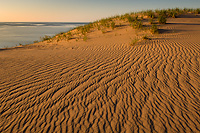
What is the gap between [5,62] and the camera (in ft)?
17.4

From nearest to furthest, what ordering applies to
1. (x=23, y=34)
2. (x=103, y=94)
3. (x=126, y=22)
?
(x=103, y=94), (x=126, y=22), (x=23, y=34)

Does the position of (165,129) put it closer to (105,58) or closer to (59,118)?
(59,118)

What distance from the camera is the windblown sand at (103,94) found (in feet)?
8.01

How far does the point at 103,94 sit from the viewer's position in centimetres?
326

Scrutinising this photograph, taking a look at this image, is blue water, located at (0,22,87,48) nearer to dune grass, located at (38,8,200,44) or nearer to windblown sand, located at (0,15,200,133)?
dune grass, located at (38,8,200,44)

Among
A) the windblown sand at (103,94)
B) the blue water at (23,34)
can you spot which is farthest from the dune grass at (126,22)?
the windblown sand at (103,94)

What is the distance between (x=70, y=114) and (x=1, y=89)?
2202 mm

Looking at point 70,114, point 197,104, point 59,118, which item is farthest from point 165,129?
point 59,118

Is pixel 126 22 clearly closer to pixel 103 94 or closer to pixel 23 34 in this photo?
pixel 103 94

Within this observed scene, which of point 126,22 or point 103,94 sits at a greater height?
point 126,22

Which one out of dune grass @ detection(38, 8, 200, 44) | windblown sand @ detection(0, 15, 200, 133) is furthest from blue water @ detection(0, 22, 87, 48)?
windblown sand @ detection(0, 15, 200, 133)

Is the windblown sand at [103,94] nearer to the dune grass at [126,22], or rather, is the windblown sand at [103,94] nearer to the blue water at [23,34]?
the dune grass at [126,22]

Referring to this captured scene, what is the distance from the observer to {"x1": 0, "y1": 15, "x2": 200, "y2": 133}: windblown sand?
2441mm

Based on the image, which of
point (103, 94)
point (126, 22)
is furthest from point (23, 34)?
point (103, 94)
